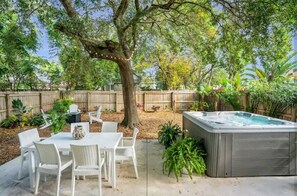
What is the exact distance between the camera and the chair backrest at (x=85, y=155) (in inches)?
131

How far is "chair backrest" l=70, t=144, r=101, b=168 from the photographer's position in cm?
332

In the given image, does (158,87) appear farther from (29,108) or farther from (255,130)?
(255,130)

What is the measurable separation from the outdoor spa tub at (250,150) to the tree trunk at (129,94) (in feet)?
16.3

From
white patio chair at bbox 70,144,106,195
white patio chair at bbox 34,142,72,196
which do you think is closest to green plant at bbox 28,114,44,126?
white patio chair at bbox 34,142,72,196

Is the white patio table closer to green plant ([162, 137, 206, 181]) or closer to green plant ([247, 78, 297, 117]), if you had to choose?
green plant ([162, 137, 206, 181])

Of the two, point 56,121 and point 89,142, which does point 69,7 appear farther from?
point 89,142

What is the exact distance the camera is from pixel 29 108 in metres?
10.6

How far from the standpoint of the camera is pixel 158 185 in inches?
153

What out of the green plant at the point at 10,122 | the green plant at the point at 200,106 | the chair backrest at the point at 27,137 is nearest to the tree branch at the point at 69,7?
the chair backrest at the point at 27,137

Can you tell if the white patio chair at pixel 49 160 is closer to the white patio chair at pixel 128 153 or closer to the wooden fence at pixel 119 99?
the white patio chair at pixel 128 153

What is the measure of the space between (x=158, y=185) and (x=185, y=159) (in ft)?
2.24

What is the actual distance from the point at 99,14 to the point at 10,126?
5463 millimetres

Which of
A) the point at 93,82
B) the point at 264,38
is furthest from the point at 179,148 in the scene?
the point at 93,82

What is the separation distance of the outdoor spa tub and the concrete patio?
0.53ft
